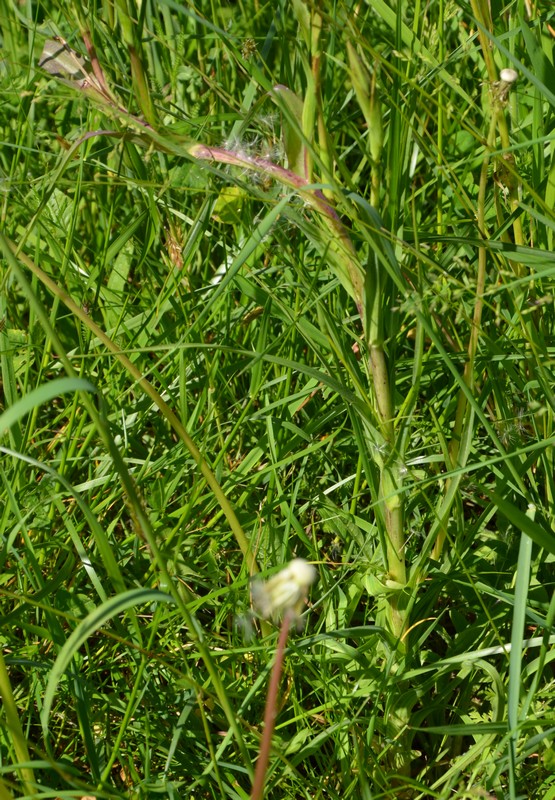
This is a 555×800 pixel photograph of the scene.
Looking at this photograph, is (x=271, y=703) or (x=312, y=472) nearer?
(x=271, y=703)

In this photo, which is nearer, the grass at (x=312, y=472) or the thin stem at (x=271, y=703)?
the thin stem at (x=271, y=703)

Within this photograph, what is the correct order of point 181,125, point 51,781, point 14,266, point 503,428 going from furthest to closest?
point 181,125
point 503,428
point 51,781
point 14,266

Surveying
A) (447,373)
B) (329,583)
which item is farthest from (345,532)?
(447,373)

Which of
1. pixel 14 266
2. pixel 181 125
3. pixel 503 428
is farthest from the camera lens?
pixel 181 125

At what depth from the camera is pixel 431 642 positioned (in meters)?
1.42

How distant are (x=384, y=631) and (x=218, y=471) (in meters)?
0.37

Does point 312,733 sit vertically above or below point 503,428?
below

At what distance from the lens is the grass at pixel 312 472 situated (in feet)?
3.46

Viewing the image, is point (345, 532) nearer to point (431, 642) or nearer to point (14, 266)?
point (431, 642)

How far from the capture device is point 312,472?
4.98ft

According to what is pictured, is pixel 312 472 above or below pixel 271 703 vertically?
below

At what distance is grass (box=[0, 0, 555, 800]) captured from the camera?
3.46 ft

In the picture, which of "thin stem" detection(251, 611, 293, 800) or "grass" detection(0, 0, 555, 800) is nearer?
"thin stem" detection(251, 611, 293, 800)

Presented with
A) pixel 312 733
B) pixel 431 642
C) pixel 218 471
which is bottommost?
pixel 431 642
